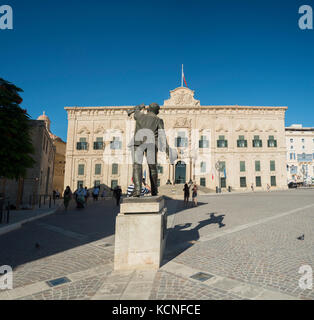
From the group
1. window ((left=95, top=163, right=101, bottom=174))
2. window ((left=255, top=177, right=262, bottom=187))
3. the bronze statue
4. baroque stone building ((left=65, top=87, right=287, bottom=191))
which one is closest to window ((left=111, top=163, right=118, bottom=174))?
baroque stone building ((left=65, top=87, right=287, bottom=191))

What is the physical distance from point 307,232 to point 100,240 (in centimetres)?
589

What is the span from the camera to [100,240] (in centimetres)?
554

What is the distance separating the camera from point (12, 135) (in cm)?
923

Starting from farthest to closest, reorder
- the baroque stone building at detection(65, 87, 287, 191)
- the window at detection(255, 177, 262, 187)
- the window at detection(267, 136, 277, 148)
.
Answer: the window at detection(267, 136, 277, 148)
the baroque stone building at detection(65, 87, 287, 191)
the window at detection(255, 177, 262, 187)

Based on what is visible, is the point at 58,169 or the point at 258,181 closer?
the point at 258,181

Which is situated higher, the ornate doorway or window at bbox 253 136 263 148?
window at bbox 253 136 263 148

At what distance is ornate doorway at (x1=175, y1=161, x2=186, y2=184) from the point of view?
32525 mm

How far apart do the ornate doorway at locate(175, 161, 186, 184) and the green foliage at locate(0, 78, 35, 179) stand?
24.9 meters

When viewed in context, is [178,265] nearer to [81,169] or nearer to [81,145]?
[81,169]

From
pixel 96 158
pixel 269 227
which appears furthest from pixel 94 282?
pixel 96 158

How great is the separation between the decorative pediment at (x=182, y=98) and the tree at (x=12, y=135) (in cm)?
2678

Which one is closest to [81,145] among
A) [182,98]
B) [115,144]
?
[115,144]

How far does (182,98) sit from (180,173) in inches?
506

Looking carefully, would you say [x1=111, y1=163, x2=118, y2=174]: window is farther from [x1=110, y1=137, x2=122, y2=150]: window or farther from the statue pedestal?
the statue pedestal
